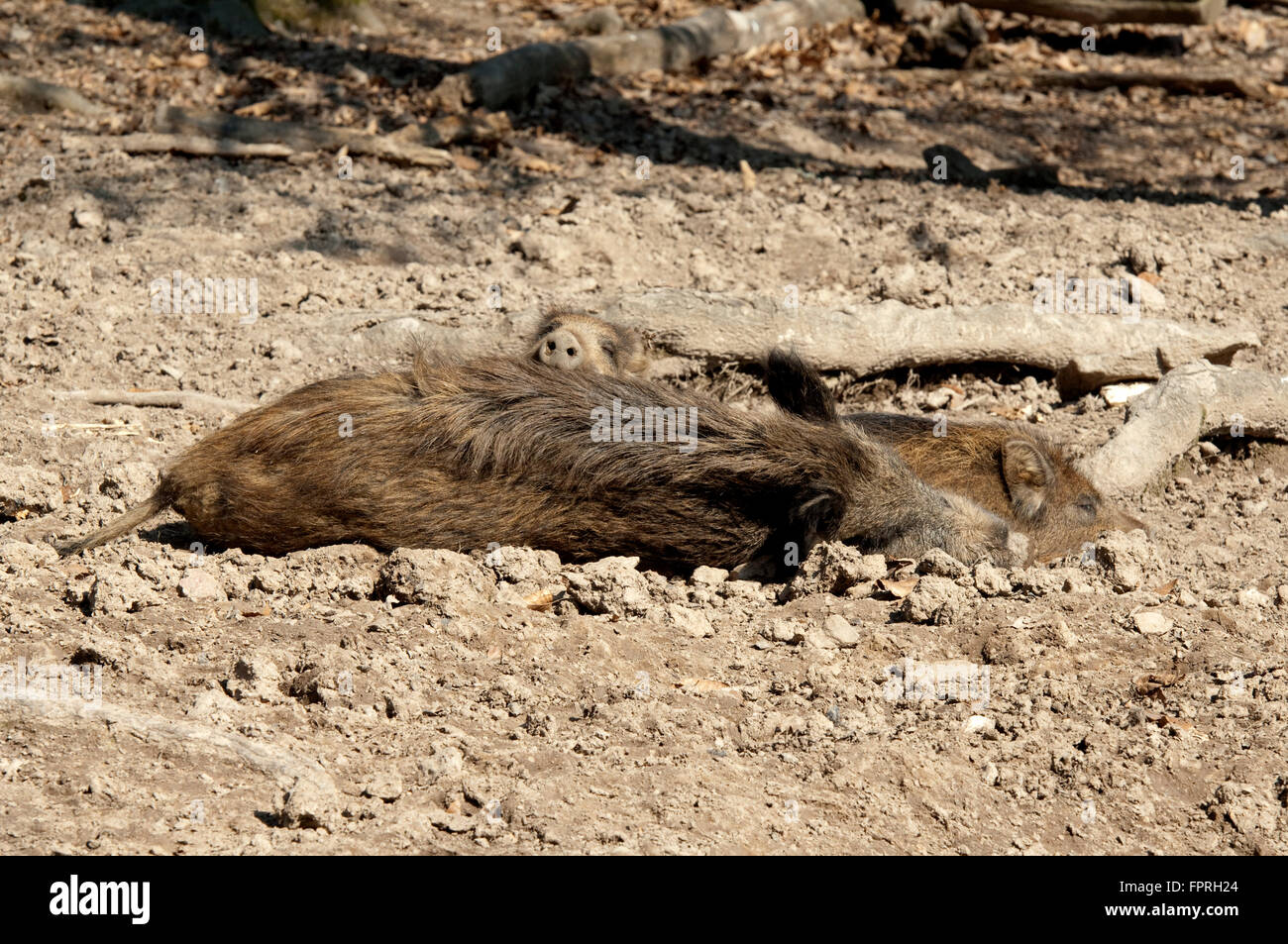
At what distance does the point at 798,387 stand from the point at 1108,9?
8.53 meters

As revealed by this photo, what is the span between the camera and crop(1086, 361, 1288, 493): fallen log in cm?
587

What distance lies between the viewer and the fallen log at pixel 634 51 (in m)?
9.44

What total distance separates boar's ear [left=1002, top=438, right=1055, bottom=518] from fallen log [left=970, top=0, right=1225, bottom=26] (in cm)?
750

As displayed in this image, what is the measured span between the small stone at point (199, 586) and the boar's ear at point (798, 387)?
2303mm

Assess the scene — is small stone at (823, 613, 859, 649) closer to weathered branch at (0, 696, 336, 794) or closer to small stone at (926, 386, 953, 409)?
weathered branch at (0, 696, 336, 794)

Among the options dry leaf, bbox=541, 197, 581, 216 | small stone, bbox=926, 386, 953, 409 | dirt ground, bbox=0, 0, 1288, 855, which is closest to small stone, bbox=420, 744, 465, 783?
dirt ground, bbox=0, 0, 1288, 855

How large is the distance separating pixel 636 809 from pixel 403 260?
4.64 m

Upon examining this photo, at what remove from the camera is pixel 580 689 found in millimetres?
3842

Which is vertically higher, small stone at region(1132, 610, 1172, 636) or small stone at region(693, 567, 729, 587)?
small stone at region(1132, 610, 1172, 636)

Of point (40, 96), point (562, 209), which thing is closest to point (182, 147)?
point (40, 96)

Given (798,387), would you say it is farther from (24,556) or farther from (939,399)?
(24,556)

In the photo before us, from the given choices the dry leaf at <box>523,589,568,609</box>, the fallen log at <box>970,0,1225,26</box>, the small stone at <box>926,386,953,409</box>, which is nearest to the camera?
the dry leaf at <box>523,589,568,609</box>
